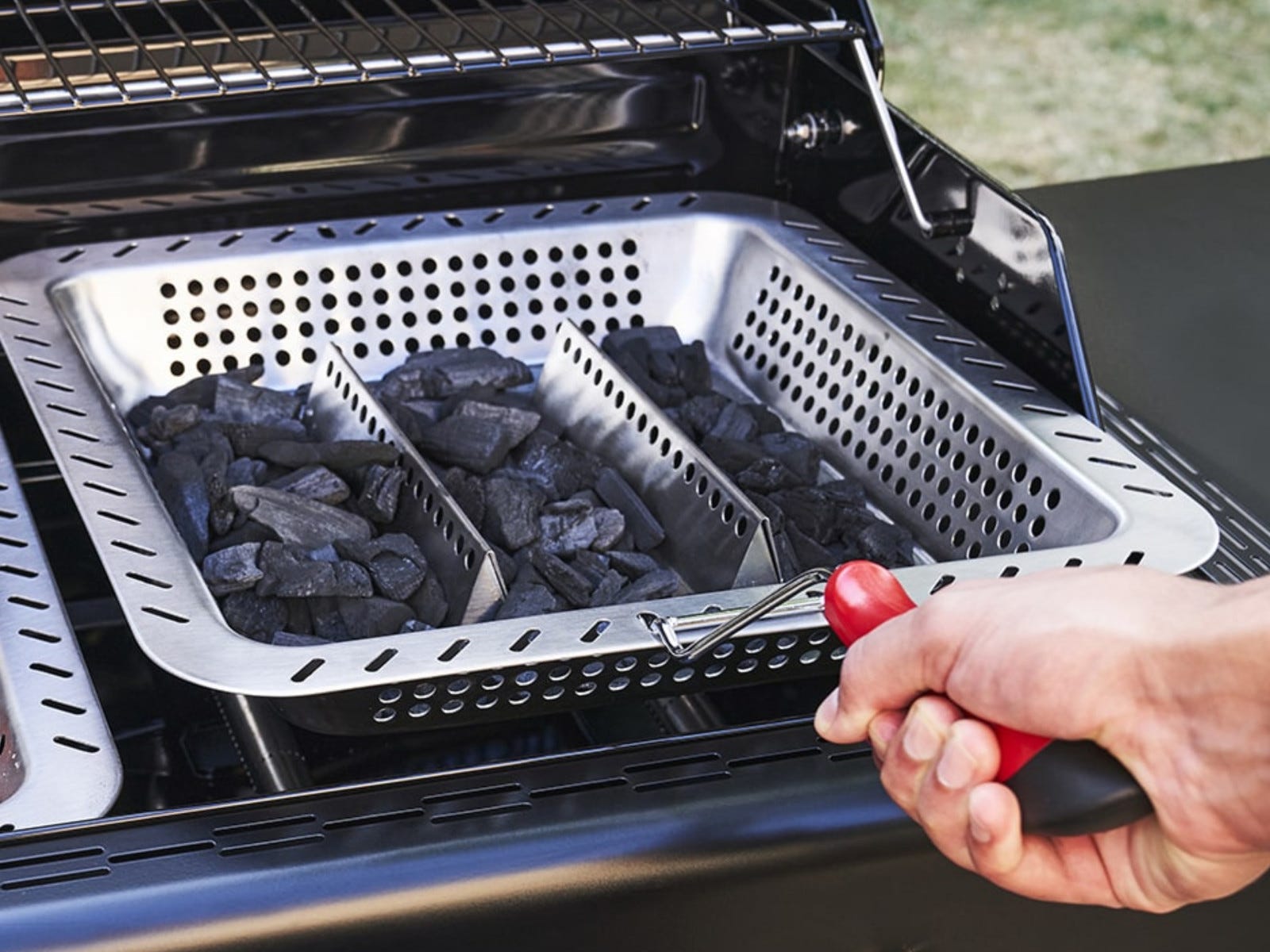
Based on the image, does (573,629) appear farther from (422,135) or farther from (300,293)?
(422,135)

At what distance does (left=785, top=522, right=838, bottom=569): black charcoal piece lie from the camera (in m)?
1.32

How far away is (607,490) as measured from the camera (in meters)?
1.40

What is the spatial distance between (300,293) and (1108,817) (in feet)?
3.32

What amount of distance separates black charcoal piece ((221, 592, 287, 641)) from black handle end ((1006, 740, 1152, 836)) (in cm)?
59

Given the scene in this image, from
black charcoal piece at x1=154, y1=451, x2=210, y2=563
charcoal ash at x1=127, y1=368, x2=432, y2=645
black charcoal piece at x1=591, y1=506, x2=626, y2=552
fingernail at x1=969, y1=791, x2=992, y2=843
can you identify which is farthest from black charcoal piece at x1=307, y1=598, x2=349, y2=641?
fingernail at x1=969, y1=791, x2=992, y2=843

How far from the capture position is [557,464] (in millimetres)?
1427

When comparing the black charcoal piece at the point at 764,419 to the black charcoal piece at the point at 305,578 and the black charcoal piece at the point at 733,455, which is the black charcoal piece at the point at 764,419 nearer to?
the black charcoal piece at the point at 733,455

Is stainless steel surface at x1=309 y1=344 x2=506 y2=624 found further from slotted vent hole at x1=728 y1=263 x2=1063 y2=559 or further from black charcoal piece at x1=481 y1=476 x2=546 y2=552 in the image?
slotted vent hole at x1=728 y1=263 x2=1063 y2=559

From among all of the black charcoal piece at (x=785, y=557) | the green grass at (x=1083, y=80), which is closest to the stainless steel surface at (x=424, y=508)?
the black charcoal piece at (x=785, y=557)

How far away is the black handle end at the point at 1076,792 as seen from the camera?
2.53ft

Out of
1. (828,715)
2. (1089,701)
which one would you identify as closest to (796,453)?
(828,715)

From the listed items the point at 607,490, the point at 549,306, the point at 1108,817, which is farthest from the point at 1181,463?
the point at 1108,817

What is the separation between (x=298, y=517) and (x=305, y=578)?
11 cm

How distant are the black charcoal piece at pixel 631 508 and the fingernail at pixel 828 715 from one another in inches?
17.4
